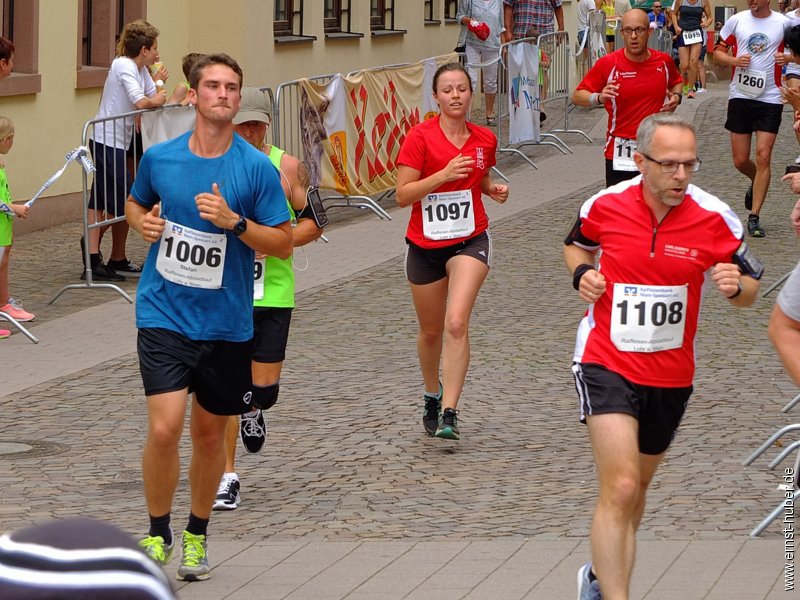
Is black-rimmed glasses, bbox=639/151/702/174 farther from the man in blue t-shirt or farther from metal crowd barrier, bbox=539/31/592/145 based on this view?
metal crowd barrier, bbox=539/31/592/145

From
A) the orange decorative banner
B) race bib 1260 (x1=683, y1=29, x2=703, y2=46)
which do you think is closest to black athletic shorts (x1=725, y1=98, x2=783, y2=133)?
the orange decorative banner

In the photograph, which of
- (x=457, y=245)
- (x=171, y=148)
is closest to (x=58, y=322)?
(x=457, y=245)

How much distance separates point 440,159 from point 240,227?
2.60m

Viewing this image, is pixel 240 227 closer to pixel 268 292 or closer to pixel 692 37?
pixel 268 292

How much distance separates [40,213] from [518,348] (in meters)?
6.49

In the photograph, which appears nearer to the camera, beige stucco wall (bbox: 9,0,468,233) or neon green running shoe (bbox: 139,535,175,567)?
neon green running shoe (bbox: 139,535,175,567)

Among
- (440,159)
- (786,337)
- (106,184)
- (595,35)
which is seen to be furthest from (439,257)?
(595,35)

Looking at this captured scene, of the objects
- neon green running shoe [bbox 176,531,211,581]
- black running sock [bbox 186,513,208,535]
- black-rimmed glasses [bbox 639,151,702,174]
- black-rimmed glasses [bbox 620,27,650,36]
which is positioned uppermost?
black-rimmed glasses [bbox 620,27,650,36]

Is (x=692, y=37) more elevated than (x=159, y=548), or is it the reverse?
(x=692, y=37)

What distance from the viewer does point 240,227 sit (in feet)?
17.9

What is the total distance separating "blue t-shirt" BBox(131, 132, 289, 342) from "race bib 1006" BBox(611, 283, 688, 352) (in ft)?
4.47

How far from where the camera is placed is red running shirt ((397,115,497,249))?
7.91 metres

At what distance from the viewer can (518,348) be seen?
1024 centimetres

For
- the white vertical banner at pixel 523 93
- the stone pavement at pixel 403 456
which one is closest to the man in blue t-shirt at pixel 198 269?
the stone pavement at pixel 403 456
